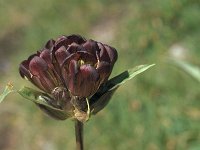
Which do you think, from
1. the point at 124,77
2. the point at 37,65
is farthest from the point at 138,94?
the point at 37,65

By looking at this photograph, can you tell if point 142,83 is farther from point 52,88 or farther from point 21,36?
point 21,36

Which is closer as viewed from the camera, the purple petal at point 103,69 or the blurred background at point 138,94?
the purple petal at point 103,69

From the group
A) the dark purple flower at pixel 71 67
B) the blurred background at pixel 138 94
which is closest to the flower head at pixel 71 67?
the dark purple flower at pixel 71 67

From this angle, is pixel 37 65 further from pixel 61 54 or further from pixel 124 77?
pixel 124 77

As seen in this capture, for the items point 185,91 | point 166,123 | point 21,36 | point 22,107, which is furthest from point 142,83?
point 21,36

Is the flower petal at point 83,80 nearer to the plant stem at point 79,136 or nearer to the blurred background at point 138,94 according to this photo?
the plant stem at point 79,136

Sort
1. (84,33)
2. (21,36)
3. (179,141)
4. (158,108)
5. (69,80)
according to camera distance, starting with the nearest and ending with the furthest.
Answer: (69,80), (179,141), (158,108), (84,33), (21,36)

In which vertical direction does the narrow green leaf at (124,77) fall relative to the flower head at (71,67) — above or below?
below
